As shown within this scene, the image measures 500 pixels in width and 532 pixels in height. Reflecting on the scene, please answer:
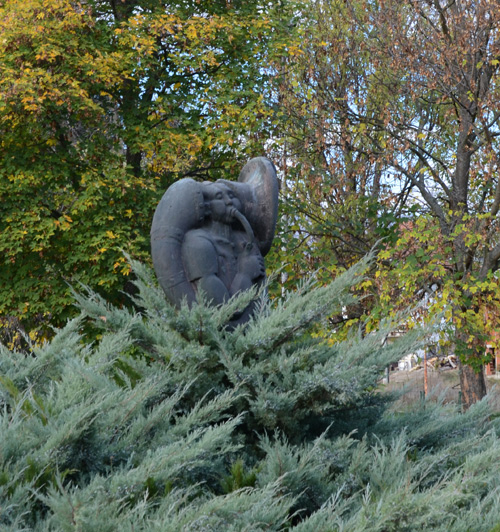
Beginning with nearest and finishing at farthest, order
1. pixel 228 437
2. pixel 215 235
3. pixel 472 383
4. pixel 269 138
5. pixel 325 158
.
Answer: pixel 228 437, pixel 215 235, pixel 472 383, pixel 269 138, pixel 325 158

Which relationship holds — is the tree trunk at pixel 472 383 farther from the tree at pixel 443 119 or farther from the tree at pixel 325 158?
the tree at pixel 325 158

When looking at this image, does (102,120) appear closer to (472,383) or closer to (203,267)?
(472,383)

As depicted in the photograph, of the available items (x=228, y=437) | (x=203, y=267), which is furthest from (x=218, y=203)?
(x=228, y=437)

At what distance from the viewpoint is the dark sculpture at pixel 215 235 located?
222 inches

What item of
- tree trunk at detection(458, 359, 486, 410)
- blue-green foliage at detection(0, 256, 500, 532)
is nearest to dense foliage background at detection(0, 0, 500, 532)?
tree trunk at detection(458, 359, 486, 410)

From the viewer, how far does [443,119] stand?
1383cm

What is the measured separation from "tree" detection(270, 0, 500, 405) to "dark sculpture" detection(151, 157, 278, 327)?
203 inches

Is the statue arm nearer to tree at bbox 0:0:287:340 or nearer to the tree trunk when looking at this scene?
tree at bbox 0:0:287:340

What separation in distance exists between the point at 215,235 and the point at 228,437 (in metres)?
3.11

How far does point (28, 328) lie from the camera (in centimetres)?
1445

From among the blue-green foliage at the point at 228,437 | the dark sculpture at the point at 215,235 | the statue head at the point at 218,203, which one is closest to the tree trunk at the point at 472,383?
the dark sculpture at the point at 215,235

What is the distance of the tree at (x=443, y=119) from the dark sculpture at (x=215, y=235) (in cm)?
517

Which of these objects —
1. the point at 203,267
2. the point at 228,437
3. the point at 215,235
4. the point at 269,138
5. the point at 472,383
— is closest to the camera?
the point at 228,437

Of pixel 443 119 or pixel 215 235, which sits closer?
pixel 215 235
